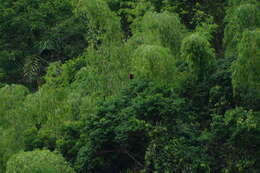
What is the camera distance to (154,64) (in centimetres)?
1030

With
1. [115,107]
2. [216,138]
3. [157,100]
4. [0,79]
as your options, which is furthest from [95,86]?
[0,79]

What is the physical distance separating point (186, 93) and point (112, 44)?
2.46 meters

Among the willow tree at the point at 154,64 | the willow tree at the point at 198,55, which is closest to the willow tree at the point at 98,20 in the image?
the willow tree at the point at 154,64

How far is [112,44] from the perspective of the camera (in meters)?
11.4

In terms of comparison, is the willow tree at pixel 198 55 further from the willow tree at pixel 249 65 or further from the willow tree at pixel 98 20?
the willow tree at pixel 98 20

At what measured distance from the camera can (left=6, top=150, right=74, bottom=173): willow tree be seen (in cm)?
905

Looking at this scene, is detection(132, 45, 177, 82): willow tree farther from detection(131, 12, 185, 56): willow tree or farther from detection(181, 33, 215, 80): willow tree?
detection(131, 12, 185, 56): willow tree

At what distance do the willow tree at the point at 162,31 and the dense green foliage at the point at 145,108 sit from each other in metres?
0.03

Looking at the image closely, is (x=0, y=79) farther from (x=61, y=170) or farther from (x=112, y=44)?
(x=61, y=170)

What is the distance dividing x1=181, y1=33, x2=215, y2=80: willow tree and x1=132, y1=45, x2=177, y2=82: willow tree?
19.2 inches

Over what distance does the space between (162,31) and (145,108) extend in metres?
3.09

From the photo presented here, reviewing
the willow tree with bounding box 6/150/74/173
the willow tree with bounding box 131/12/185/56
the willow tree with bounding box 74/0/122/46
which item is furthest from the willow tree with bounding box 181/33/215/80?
the willow tree with bounding box 6/150/74/173

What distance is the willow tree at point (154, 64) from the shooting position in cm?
1022

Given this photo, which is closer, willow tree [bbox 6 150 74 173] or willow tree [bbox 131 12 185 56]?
willow tree [bbox 6 150 74 173]
